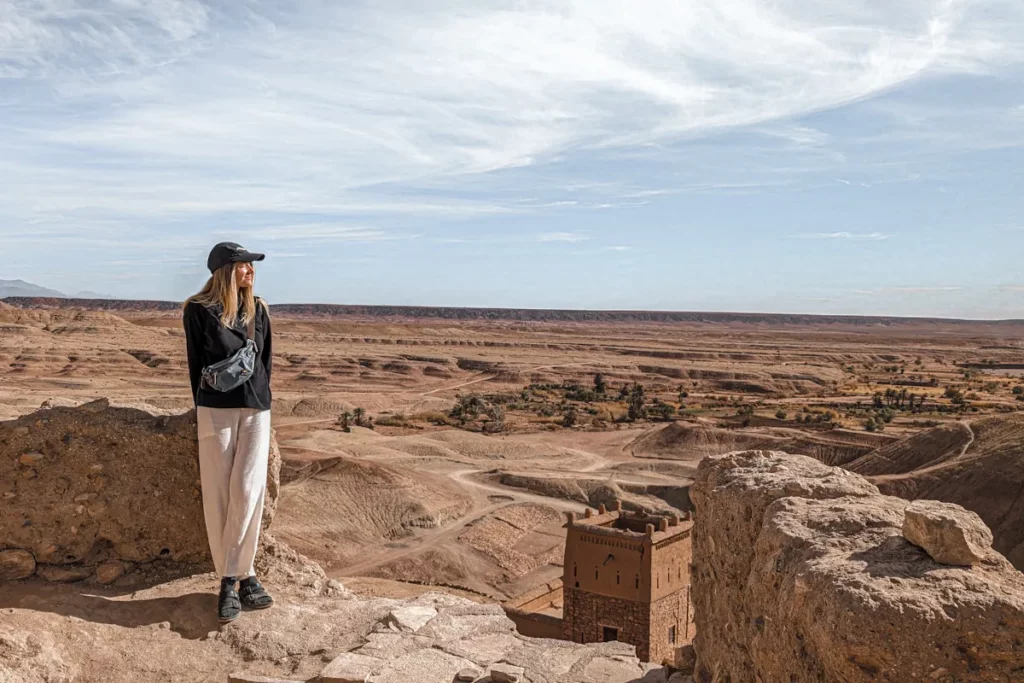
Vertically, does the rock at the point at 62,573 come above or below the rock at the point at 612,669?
above

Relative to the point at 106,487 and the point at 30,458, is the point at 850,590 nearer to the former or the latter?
the point at 106,487

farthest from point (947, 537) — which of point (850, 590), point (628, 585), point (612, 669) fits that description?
point (628, 585)

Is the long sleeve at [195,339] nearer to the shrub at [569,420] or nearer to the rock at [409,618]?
the rock at [409,618]

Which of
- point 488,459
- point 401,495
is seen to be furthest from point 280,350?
point 401,495

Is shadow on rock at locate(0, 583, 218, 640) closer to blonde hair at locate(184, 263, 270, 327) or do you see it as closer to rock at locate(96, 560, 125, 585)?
rock at locate(96, 560, 125, 585)

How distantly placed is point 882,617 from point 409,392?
57.4m

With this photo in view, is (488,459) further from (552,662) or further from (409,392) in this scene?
(552,662)

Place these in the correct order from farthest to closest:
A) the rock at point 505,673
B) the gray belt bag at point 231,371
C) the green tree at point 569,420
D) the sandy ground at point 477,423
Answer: the green tree at point 569,420, the sandy ground at point 477,423, the gray belt bag at point 231,371, the rock at point 505,673

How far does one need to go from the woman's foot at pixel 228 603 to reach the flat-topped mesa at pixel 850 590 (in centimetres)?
267

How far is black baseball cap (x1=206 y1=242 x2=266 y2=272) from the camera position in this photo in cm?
493

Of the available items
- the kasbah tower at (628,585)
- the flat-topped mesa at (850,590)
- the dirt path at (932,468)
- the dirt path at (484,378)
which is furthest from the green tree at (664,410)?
the flat-topped mesa at (850,590)

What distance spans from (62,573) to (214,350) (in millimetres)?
1859

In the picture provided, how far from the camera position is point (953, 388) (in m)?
56.1

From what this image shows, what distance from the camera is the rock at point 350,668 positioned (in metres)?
4.23
